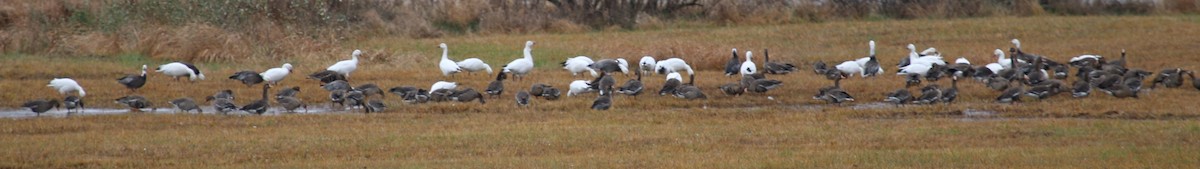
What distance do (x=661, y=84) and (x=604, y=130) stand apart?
6993mm

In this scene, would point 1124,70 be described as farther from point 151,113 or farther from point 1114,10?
point 1114,10

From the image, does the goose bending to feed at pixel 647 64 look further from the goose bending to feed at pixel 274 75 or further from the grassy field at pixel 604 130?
the goose bending to feed at pixel 274 75

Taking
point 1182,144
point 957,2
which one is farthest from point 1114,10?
point 1182,144

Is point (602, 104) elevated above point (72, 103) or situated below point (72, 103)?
below

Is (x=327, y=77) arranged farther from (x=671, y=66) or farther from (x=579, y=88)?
(x=671, y=66)

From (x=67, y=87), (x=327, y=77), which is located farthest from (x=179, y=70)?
(x=67, y=87)

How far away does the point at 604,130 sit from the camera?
52.0 ft

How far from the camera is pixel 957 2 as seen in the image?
134 feet

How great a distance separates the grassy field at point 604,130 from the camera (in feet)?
42.6

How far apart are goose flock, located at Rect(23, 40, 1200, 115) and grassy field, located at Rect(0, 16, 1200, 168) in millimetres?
222

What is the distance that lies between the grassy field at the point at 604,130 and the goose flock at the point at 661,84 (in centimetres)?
22

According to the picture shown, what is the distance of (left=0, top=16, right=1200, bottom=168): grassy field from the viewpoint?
13.0 meters

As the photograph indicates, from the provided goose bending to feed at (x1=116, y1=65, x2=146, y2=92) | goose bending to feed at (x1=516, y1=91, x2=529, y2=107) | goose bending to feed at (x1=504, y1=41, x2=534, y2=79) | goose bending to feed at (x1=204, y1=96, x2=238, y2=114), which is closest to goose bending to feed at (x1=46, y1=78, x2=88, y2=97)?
goose bending to feed at (x1=116, y1=65, x2=146, y2=92)

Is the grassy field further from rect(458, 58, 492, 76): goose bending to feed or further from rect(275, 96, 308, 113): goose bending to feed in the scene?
rect(275, 96, 308, 113): goose bending to feed
